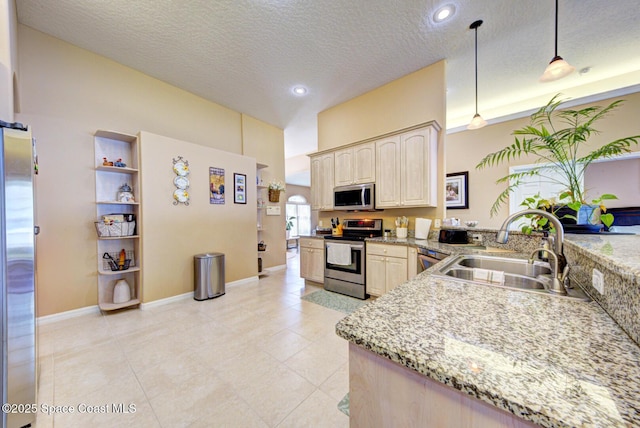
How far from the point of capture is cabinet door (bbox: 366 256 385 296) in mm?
3018

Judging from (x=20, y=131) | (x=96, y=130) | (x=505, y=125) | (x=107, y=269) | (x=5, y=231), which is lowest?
(x=107, y=269)

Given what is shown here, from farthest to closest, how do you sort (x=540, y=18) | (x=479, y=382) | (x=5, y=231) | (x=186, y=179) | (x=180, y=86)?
(x=180, y=86) → (x=186, y=179) → (x=540, y=18) → (x=5, y=231) → (x=479, y=382)

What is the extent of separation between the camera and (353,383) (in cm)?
71

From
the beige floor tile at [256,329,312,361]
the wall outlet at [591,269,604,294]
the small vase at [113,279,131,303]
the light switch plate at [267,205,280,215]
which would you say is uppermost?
the light switch plate at [267,205,280,215]

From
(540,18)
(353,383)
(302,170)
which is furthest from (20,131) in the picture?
(302,170)

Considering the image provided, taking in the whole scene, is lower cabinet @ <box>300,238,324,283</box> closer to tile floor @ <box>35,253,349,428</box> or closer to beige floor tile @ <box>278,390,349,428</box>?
tile floor @ <box>35,253,349,428</box>

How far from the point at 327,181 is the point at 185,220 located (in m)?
2.33

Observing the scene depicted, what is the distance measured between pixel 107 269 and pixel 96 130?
1.75 metres

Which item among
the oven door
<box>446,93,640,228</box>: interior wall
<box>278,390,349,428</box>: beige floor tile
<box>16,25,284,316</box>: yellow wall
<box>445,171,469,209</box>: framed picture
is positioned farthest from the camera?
<box>445,171,469,209</box>: framed picture

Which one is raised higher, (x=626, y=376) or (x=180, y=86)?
(x=180, y=86)

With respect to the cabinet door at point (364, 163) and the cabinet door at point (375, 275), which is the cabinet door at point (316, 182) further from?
the cabinet door at point (375, 275)

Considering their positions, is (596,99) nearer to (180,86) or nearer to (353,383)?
(353,383)

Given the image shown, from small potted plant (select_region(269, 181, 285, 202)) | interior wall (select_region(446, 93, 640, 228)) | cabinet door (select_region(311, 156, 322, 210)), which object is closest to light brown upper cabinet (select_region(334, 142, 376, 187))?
cabinet door (select_region(311, 156, 322, 210))

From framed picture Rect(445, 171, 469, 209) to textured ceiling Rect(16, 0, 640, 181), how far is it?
1484mm
